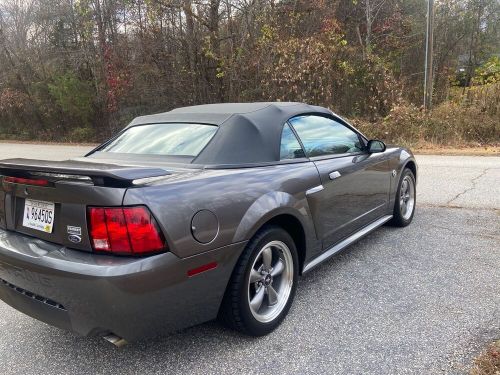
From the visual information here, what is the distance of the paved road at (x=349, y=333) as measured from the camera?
8.13 ft

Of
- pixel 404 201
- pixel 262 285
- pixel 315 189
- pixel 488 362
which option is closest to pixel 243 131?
pixel 315 189

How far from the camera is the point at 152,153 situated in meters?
3.33

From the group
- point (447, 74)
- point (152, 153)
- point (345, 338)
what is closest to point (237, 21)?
point (447, 74)

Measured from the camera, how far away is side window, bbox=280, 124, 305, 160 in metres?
3.21

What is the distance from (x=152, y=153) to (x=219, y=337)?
148cm

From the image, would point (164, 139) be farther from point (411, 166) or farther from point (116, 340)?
point (411, 166)

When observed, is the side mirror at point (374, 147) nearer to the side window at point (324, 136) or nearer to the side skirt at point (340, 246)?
the side window at point (324, 136)

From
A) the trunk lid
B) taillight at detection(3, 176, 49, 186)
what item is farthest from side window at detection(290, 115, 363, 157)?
taillight at detection(3, 176, 49, 186)

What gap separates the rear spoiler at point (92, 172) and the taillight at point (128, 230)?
144mm

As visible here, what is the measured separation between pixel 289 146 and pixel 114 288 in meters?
1.76

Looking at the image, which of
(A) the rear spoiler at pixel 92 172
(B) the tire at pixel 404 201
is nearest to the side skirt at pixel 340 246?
(B) the tire at pixel 404 201

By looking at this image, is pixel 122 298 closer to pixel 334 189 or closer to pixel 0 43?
pixel 334 189

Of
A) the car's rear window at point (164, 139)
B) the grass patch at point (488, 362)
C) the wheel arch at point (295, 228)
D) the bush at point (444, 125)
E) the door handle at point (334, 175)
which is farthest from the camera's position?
the bush at point (444, 125)

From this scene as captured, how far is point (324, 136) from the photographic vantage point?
377cm
